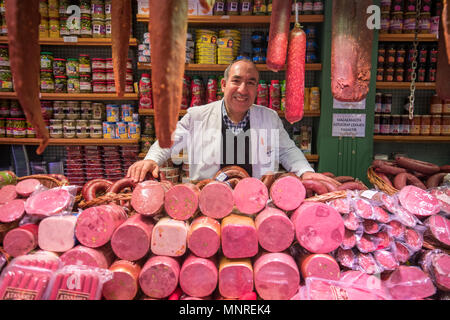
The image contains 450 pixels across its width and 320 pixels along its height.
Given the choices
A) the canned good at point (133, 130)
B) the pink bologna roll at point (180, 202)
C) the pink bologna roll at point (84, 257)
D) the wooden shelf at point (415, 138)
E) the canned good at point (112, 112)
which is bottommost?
the pink bologna roll at point (84, 257)

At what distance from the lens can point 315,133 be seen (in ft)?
11.7

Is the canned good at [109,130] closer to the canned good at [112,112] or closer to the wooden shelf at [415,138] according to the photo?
the canned good at [112,112]

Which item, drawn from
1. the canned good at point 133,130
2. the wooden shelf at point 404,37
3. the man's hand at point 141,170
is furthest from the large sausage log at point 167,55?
the wooden shelf at point 404,37

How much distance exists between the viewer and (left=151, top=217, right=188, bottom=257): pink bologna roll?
102 cm

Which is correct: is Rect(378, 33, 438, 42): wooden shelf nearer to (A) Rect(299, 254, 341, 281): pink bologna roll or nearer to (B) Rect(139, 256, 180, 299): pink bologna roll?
(A) Rect(299, 254, 341, 281): pink bologna roll

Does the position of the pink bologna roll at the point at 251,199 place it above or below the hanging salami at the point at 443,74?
below

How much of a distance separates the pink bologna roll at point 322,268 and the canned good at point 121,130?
9.52 feet

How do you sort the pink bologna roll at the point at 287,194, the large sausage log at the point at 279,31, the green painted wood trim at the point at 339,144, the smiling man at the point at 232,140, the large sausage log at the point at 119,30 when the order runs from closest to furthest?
the large sausage log at the point at 119,30 → the large sausage log at the point at 279,31 → the pink bologna roll at the point at 287,194 → the smiling man at the point at 232,140 → the green painted wood trim at the point at 339,144

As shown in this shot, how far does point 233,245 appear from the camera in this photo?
1019 millimetres

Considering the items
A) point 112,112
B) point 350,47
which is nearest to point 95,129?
point 112,112

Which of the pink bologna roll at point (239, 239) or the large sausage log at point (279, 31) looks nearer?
the large sausage log at point (279, 31)

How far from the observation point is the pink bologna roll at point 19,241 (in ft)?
3.42

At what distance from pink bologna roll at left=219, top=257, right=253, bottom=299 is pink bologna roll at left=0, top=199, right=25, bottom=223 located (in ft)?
2.92

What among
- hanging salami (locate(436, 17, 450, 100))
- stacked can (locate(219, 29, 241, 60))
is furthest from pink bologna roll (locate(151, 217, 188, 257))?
stacked can (locate(219, 29, 241, 60))
